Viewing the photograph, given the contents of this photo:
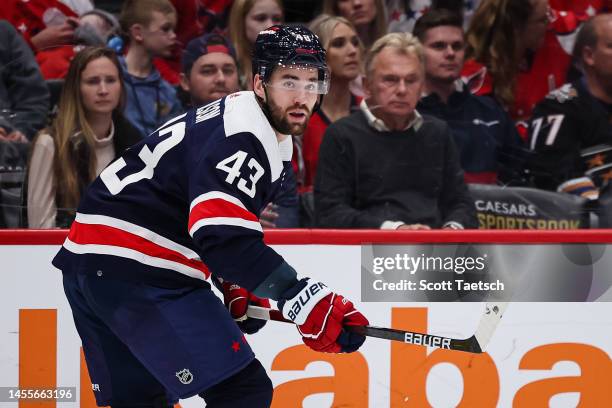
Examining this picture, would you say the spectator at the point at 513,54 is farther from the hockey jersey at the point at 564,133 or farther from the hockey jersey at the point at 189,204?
the hockey jersey at the point at 189,204

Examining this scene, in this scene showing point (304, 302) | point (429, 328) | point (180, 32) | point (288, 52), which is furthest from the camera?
point (180, 32)

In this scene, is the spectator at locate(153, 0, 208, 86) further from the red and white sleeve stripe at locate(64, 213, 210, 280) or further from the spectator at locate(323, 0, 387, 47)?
the red and white sleeve stripe at locate(64, 213, 210, 280)

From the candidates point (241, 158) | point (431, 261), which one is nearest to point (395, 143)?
point (431, 261)

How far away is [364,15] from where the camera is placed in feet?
13.8

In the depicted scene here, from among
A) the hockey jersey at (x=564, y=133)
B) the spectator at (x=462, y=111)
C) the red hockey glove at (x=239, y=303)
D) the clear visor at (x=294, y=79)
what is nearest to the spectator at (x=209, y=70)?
the spectator at (x=462, y=111)

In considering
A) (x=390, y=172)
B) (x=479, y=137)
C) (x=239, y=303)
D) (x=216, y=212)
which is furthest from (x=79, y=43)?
(x=216, y=212)

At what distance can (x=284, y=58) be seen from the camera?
2.41m

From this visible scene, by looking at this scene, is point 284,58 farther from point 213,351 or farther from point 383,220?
point 383,220

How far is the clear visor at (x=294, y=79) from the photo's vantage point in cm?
240

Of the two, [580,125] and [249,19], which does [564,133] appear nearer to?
[580,125]

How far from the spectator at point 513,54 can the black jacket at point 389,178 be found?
0.62m

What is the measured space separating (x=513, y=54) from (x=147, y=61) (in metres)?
1.49

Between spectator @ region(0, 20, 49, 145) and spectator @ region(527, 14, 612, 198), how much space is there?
1805 millimetres

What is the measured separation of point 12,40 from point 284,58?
1.79 meters
